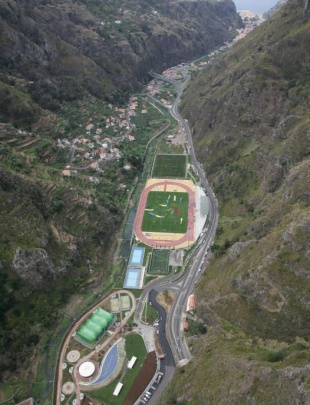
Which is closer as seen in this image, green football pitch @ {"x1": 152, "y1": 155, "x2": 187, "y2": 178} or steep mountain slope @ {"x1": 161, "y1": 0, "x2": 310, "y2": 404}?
steep mountain slope @ {"x1": 161, "y1": 0, "x2": 310, "y2": 404}

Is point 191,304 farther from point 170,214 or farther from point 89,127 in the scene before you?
point 89,127

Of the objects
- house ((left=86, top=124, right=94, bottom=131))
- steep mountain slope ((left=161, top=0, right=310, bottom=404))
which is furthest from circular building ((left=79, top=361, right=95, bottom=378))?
house ((left=86, top=124, right=94, bottom=131))

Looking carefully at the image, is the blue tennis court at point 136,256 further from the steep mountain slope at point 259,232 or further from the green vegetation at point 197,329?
the green vegetation at point 197,329

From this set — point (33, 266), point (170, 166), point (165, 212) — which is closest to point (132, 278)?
point (33, 266)

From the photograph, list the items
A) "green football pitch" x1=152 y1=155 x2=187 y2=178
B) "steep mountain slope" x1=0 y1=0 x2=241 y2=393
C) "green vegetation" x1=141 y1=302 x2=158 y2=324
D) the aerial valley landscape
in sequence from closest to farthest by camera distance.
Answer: the aerial valley landscape
"green vegetation" x1=141 y1=302 x2=158 y2=324
"steep mountain slope" x1=0 y1=0 x2=241 y2=393
"green football pitch" x1=152 y1=155 x2=187 y2=178

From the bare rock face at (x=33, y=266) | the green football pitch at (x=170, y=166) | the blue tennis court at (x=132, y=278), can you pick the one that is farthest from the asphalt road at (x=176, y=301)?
the bare rock face at (x=33, y=266)

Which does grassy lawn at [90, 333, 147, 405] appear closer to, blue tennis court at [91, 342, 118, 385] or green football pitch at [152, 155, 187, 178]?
blue tennis court at [91, 342, 118, 385]

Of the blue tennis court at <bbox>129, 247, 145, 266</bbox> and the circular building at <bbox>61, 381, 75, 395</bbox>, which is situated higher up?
the blue tennis court at <bbox>129, 247, 145, 266</bbox>
